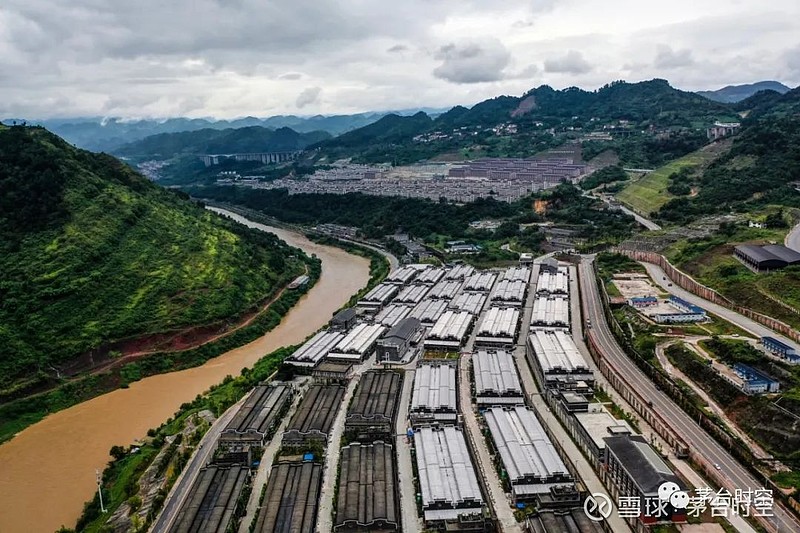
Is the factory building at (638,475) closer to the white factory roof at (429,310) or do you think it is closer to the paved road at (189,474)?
the paved road at (189,474)

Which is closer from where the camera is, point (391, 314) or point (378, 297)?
point (391, 314)

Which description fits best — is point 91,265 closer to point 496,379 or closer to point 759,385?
point 496,379

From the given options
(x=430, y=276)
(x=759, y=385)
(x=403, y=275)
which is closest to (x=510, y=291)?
(x=430, y=276)

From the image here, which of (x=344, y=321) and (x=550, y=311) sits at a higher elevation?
(x=344, y=321)

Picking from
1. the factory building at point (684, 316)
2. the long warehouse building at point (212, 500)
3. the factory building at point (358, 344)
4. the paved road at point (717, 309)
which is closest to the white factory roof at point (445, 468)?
the long warehouse building at point (212, 500)

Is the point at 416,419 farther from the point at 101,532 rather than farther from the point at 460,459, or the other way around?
the point at 101,532

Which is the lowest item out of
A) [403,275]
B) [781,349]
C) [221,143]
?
[403,275]
